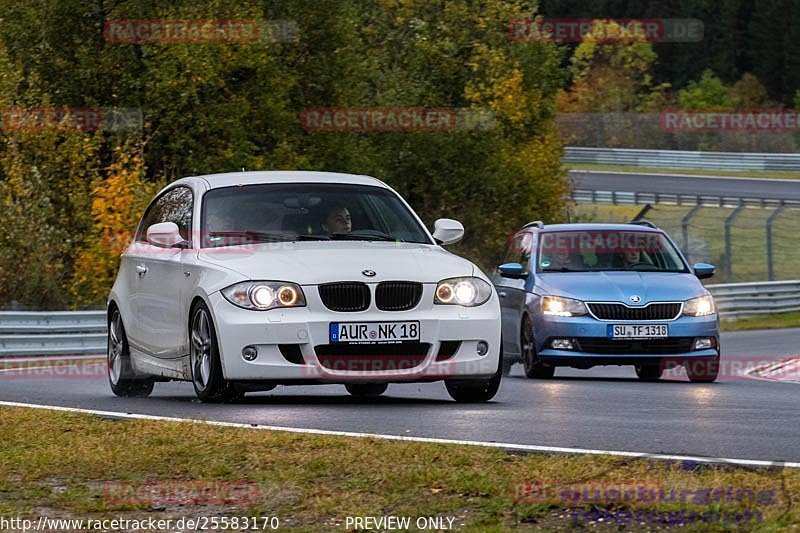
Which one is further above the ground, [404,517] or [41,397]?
[404,517]

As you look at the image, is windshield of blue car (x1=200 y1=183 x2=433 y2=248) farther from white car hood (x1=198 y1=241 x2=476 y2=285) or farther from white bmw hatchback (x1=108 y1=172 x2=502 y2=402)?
white car hood (x1=198 y1=241 x2=476 y2=285)

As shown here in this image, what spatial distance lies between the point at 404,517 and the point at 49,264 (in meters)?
25.7

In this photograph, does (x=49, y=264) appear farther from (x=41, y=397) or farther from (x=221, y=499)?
(x=221, y=499)

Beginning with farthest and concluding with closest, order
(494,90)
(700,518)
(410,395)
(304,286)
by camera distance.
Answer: (494,90), (410,395), (304,286), (700,518)

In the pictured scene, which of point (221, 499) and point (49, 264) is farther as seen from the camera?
point (49, 264)

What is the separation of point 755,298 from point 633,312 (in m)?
20.9

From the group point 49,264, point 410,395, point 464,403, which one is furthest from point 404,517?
point 49,264

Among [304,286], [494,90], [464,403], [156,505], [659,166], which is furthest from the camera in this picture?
[659,166]

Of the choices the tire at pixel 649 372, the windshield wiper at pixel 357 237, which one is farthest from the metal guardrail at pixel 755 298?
the windshield wiper at pixel 357 237

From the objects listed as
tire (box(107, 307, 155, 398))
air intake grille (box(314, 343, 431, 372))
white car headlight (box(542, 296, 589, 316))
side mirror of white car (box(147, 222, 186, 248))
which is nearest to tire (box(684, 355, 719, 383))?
white car headlight (box(542, 296, 589, 316))

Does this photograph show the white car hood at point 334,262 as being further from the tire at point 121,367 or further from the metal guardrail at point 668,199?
the metal guardrail at point 668,199

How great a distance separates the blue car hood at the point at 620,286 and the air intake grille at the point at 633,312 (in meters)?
0.06

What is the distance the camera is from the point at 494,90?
4844 centimetres

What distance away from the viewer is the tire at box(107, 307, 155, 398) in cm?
1290
